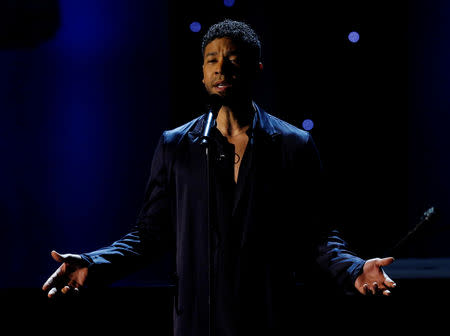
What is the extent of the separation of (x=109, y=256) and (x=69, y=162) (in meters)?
1.67

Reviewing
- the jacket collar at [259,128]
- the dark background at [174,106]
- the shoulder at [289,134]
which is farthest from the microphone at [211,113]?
the dark background at [174,106]

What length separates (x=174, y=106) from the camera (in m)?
2.98

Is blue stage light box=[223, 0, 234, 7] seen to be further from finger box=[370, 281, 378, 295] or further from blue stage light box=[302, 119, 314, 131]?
finger box=[370, 281, 378, 295]

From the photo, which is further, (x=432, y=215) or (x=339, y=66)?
(x=339, y=66)

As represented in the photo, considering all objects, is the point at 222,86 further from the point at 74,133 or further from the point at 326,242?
the point at 74,133

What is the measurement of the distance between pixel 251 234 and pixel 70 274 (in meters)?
0.70

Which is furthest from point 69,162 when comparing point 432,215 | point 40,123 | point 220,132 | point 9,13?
point 432,215

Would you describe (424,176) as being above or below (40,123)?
below

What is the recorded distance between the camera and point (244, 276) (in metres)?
1.63

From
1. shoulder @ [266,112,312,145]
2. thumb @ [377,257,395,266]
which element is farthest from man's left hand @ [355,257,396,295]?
shoulder @ [266,112,312,145]

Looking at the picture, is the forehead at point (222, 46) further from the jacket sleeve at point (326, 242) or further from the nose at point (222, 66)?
the jacket sleeve at point (326, 242)

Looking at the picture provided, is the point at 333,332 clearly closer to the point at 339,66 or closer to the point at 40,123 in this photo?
the point at 339,66

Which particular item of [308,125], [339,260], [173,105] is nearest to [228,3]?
[173,105]

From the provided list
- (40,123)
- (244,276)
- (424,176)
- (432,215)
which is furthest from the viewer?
(40,123)
